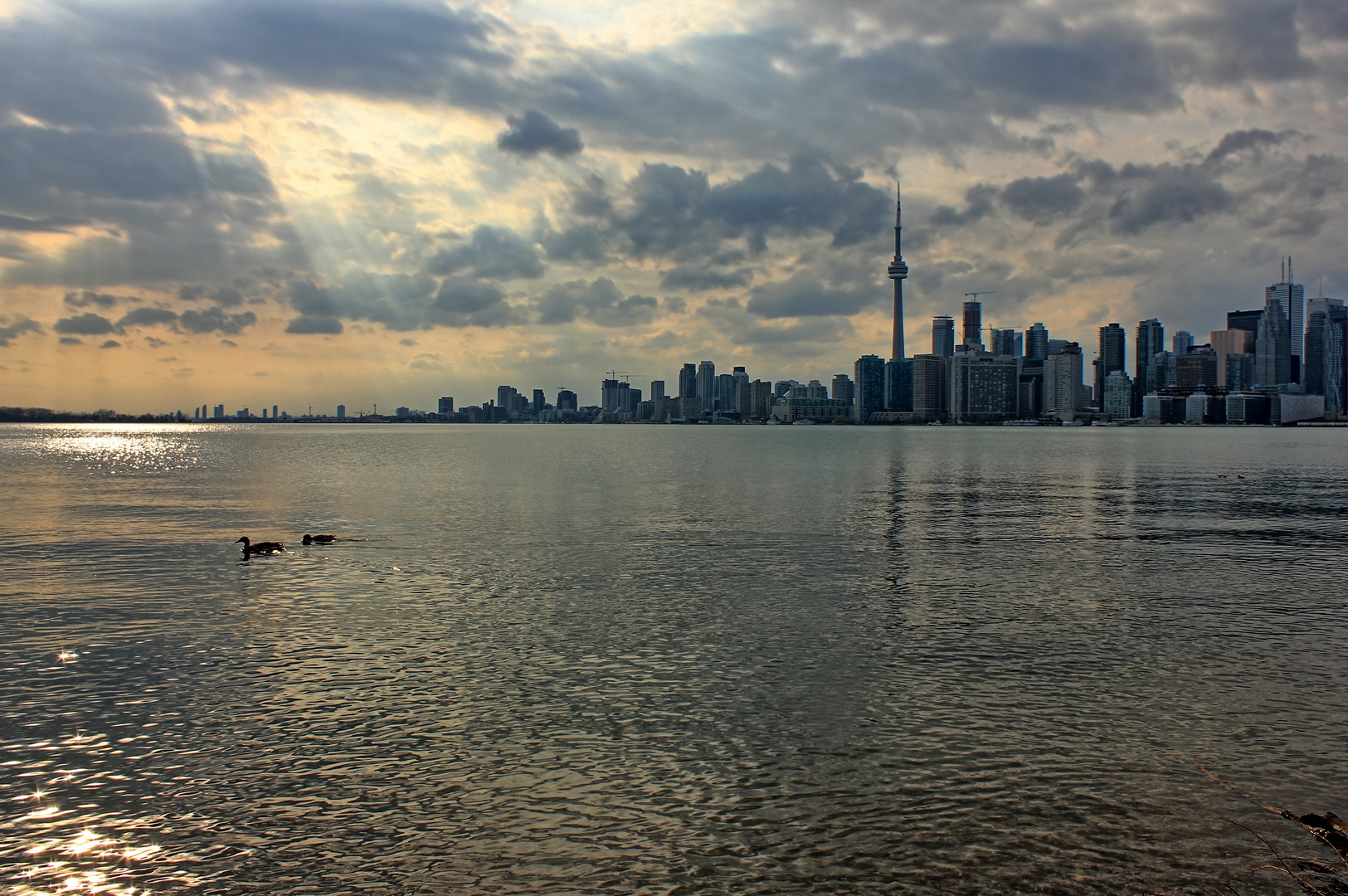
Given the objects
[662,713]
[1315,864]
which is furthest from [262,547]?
[1315,864]

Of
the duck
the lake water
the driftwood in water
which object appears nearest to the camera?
the driftwood in water

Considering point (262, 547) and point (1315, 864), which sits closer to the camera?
point (1315, 864)

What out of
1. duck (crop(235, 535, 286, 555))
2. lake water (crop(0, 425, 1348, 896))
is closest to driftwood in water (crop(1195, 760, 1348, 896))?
lake water (crop(0, 425, 1348, 896))

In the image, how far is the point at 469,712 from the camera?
63.3 ft

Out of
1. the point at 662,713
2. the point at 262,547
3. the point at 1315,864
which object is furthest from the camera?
the point at 262,547

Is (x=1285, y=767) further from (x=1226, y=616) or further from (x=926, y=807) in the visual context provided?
(x=1226, y=616)

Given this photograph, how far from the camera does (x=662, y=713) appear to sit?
1922 centimetres

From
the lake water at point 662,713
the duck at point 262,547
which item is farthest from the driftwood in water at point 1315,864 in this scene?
the duck at point 262,547

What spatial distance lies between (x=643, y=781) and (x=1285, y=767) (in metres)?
11.7

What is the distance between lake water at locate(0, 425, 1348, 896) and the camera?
1328 cm

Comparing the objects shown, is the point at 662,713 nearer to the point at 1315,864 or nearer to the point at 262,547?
the point at 1315,864

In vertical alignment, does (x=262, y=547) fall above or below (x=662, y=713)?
above

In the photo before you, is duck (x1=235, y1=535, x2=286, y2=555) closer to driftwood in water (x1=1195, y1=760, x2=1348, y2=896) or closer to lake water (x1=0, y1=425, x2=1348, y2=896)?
lake water (x1=0, y1=425, x2=1348, y2=896)

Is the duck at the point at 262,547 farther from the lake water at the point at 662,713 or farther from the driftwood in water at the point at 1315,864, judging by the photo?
the driftwood in water at the point at 1315,864
